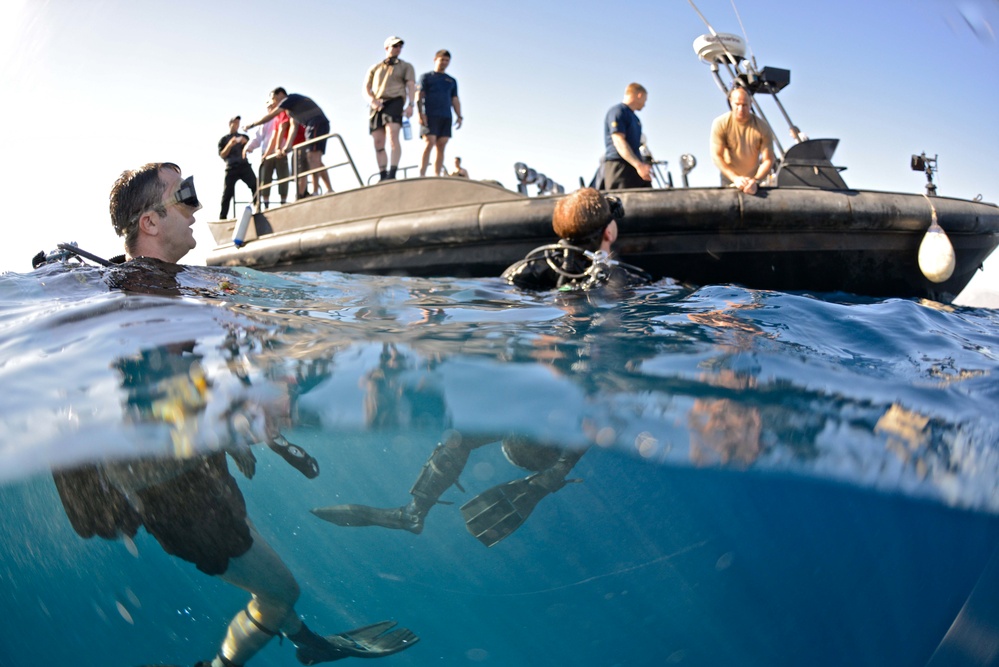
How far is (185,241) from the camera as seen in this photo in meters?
4.02

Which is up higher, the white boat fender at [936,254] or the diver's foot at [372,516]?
the white boat fender at [936,254]

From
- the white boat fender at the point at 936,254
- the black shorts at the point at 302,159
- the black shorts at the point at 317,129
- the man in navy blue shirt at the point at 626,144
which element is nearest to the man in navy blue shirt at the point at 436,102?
the black shorts at the point at 317,129

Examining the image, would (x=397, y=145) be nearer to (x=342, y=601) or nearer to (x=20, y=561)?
(x=20, y=561)

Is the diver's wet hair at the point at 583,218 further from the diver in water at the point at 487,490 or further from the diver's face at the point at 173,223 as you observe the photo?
the diver's face at the point at 173,223

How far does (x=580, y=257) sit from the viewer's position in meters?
4.93

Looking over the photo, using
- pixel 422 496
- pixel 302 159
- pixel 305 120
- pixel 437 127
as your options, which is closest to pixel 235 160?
pixel 302 159

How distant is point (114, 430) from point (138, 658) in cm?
574

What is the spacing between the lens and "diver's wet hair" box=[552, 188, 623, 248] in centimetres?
492

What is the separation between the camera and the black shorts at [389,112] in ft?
26.0

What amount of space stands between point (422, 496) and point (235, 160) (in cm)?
573

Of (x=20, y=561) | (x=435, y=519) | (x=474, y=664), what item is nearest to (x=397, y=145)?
(x=435, y=519)

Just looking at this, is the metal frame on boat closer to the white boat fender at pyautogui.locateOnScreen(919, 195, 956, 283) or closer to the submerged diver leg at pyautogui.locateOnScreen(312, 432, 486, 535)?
the white boat fender at pyautogui.locateOnScreen(919, 195, 956, 283)

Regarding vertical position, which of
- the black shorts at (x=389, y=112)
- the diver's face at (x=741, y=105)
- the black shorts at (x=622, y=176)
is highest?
the black shorts at (x=389, y=112)

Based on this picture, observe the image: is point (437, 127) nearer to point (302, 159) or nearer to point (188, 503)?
point (302, 159)
